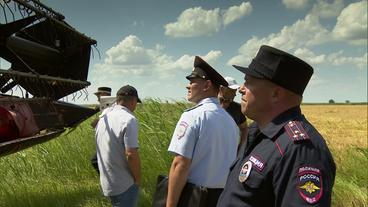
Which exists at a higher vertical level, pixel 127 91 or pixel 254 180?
pixel 127 91

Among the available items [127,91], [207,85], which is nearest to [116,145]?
[127,91]

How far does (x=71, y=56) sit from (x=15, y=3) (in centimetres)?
120

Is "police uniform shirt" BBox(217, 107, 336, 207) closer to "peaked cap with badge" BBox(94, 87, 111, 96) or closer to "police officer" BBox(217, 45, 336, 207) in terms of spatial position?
"police officer" BBox(217, 45, 336, 207)

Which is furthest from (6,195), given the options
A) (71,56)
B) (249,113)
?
(249,113)

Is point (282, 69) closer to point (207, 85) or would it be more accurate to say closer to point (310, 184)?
point (310, 184)

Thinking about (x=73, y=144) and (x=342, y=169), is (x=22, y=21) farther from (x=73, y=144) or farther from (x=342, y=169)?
(x=342, y=169)

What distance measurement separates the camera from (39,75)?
12.8ft

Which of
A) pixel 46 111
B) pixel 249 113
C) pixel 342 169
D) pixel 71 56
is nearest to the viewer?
pixel 249 113

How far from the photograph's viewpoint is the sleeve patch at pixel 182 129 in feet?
10.7

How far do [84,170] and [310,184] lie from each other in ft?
21.4

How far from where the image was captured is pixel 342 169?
26.3 feet

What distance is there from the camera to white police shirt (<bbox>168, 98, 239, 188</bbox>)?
326 cm

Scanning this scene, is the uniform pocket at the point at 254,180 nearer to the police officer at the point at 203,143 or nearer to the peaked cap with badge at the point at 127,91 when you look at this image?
the police officer at the point at 203,143

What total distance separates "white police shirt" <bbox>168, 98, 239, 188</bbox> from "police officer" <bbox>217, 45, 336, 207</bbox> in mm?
1087
